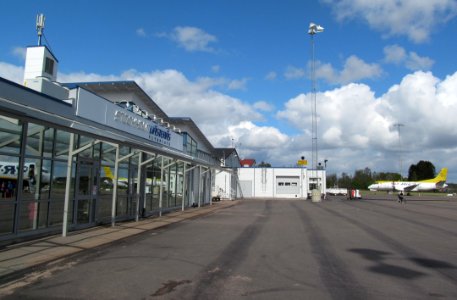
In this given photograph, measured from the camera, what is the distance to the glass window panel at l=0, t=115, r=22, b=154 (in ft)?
33.7

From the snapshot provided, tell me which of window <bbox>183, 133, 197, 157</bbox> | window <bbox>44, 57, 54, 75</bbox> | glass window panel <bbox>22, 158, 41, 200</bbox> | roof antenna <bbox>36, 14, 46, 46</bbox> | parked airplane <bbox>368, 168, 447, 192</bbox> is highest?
roof antenna <bbox>36, 14, 46, 46</bbox>

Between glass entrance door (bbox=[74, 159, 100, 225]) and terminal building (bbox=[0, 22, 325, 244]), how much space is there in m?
0.03

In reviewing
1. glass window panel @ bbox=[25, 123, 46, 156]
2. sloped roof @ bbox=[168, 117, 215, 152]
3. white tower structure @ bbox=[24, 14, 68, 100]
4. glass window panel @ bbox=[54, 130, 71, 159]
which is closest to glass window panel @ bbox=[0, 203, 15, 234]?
glass window panel @ bbox=[25, 123, 46, 156]

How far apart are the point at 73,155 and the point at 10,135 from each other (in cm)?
226

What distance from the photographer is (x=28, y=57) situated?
16.7m

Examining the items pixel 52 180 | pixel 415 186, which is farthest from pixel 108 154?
pixel 415 186

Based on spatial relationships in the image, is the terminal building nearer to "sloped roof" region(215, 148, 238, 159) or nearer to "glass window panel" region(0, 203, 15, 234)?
"glass window panel" region(0, 203, 15, 234)

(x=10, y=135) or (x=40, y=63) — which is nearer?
(x=10, y=135)

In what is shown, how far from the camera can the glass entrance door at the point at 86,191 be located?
13719 millimetres

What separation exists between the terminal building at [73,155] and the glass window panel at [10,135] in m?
0.02

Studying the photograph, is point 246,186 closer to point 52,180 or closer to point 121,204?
point 121,204

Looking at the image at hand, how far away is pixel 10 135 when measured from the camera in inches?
413

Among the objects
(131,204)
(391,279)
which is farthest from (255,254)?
(131,204)

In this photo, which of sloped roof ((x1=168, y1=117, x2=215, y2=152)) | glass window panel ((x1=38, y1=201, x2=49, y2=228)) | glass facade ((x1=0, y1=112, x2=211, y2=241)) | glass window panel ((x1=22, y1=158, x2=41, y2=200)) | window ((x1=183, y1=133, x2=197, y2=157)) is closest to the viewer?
glass facade ((x1=0, y1=112, x2=211, y2=241))
